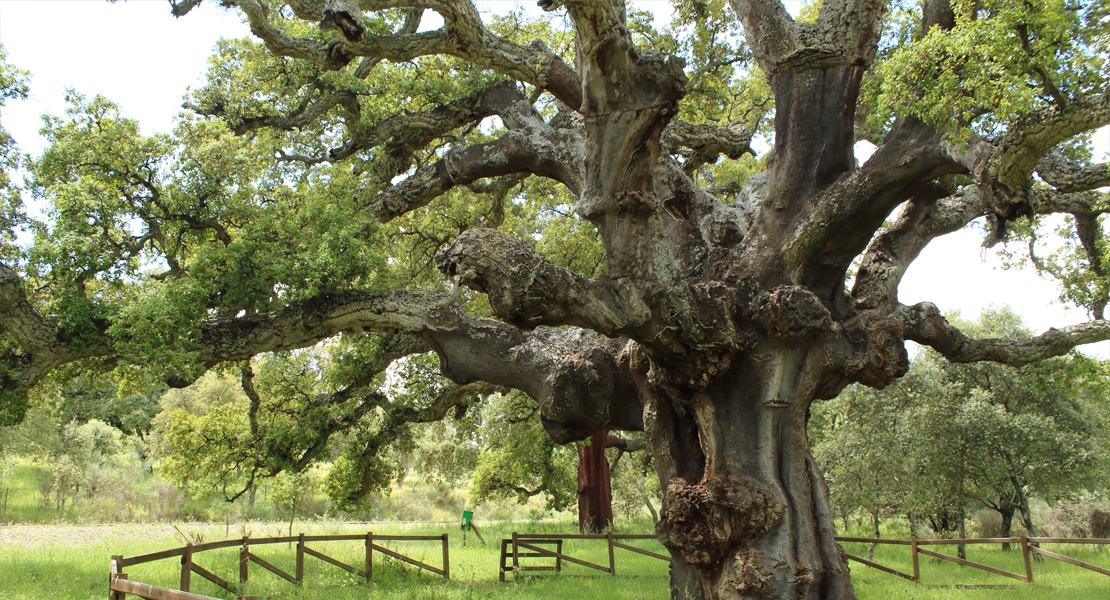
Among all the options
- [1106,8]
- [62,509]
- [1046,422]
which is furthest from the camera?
[62,509]

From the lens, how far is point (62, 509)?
2619 centimetres

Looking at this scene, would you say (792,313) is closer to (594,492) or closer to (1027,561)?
(1027,561)

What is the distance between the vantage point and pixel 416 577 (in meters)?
12.2

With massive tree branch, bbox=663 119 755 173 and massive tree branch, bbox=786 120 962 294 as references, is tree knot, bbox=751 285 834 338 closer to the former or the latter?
massive tree branch, bbox=786 120 962 294

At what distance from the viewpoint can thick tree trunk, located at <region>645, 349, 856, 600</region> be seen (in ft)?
21.6

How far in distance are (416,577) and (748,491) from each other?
786 centimetres

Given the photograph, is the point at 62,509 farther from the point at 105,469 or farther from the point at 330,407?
the point at 330,407

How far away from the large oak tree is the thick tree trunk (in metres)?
0.03

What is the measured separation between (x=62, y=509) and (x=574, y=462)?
68.0ft

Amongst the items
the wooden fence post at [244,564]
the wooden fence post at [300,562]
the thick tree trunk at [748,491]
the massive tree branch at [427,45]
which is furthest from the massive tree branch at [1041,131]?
the wooden fence post at [244,564]

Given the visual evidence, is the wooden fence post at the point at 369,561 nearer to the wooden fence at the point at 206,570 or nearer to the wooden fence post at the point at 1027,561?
the wooden fence at the point at 206,570

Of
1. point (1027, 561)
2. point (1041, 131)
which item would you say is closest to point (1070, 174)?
point (1041, 131)

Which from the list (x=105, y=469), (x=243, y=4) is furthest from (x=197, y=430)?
(x=105, y=469)

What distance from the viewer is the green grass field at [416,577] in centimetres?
1039
